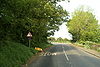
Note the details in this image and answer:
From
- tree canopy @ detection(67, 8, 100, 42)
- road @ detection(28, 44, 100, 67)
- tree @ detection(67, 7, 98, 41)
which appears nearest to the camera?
road @ detection(28, 44, 100, 67)

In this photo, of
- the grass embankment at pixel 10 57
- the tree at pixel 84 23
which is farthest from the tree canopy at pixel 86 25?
the grass embankment at pixel 10 57

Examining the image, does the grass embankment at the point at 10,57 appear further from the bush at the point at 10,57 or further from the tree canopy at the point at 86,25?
the tree canopy at the point at 86,25

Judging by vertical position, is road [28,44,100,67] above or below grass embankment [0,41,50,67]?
below

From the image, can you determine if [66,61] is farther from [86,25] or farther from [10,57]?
[86,25]

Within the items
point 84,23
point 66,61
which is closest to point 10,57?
point 66,61

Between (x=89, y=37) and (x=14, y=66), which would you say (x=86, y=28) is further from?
(x=14, y=66)

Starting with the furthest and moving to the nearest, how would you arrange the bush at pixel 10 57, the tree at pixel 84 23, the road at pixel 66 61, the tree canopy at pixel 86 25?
the tree at pixel 84 23
the tree canopy at pixel 86 25
the road at pixel 66 61
the bush at pixel 10 57

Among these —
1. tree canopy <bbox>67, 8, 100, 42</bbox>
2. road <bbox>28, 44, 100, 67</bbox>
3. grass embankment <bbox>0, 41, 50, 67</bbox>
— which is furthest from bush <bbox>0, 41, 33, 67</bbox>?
tree canopy <bbox>67, 8, 100, 42</bbox>

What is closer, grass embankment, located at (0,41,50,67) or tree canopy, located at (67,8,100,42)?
grass embankment, located at (0,41,50,67)

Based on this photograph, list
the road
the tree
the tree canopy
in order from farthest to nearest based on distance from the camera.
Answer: the tree, the tree canopy, the road

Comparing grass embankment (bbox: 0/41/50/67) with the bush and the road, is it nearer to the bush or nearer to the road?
the bush

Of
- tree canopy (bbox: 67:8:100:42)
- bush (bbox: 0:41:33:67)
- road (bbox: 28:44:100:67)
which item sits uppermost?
tree canopy (bbox: 67:8:100:42)

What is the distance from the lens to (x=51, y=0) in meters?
23.1

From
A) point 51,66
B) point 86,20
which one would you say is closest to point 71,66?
point 51,66
